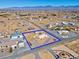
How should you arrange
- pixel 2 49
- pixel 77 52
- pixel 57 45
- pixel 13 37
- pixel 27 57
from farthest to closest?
pixel 13 37, pixel 57 45, pixel 2 49, pixel 77 52, pixel 27 57

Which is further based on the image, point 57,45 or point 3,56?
point 57,45

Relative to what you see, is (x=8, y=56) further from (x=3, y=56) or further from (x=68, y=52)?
(x=68, y=52)

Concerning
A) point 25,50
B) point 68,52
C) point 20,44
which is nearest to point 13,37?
point 20,44

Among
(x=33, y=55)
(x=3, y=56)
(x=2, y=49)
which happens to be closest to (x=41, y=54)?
(x=33, y=55)

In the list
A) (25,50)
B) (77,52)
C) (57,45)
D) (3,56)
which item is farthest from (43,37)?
(3,56)

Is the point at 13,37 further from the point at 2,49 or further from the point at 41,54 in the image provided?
the point at 41,54

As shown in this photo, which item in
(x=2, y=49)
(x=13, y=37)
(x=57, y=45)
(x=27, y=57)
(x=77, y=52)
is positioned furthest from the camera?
(x=13, y=37)

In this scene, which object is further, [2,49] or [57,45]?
[57,45]

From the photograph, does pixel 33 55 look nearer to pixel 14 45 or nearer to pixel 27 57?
pixel 27 57
